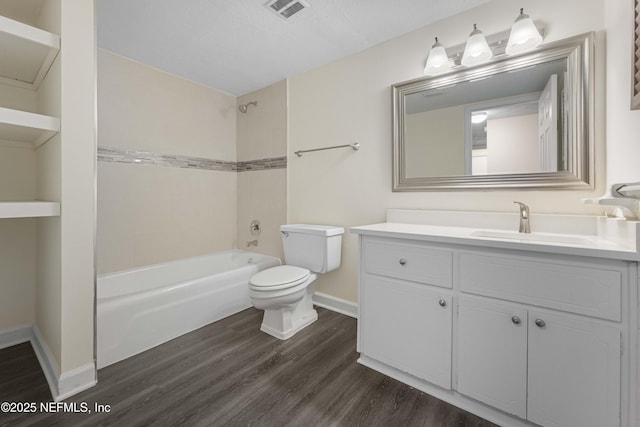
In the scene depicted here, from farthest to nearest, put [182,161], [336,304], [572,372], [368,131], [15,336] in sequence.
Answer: [182,161] → [336,304] → [368,131] → [15,336] → [572,372]

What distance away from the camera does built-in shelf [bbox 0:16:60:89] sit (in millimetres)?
1228

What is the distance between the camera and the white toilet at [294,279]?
5.97 feet

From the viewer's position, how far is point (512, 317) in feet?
3.69

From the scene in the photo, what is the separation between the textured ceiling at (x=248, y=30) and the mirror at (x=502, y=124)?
0.43 metres

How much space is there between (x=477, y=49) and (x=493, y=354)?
1615 millimetres

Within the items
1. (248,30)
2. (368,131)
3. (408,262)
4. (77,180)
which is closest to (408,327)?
(408,262)

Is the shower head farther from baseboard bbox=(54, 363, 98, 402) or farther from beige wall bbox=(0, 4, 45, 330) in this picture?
baseboard bbox=(54, 363, 98, 402)

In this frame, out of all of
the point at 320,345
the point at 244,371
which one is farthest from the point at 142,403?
the point at 320,345

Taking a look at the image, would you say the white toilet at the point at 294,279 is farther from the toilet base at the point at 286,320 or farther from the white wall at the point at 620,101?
the white wall at the point at 620,101

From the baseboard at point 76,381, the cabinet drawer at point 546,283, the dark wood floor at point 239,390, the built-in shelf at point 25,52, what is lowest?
the dark wood floor at point 239,390

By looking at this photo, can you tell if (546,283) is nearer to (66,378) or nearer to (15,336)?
(66,378)

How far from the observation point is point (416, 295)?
4.55 feet

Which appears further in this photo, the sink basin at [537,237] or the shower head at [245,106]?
the shower head at [245,106]

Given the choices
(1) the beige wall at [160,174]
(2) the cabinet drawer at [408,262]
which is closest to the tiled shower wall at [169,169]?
(1) the beige wall at [160,174]
